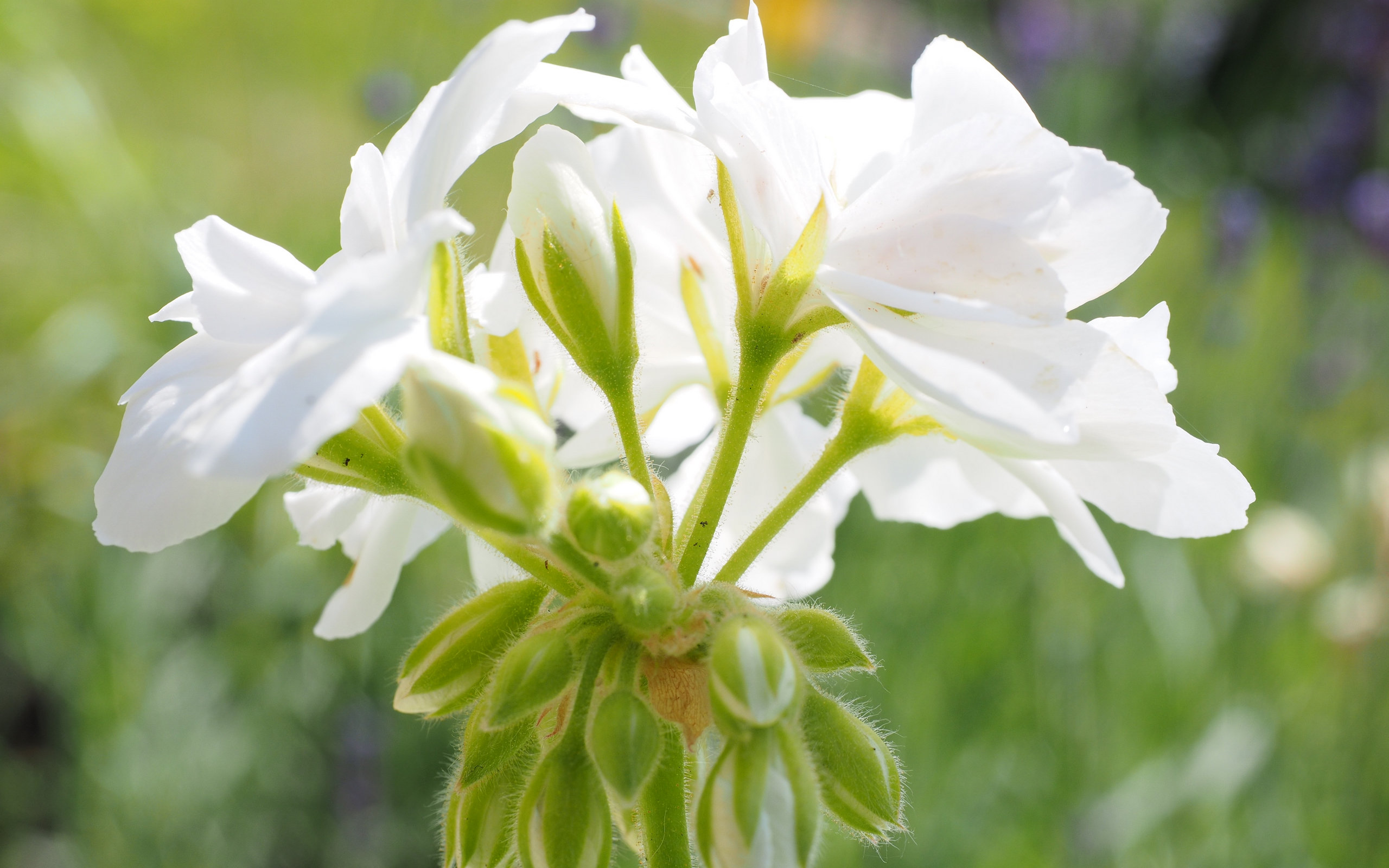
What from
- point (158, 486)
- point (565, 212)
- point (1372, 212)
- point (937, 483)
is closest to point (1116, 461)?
point (937, 483)

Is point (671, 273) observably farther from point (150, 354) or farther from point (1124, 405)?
point (150, 354)

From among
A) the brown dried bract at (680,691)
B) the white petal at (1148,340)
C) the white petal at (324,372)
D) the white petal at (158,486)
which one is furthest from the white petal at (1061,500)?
the white petal at (158,486)

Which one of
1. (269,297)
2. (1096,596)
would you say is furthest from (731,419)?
(1096,596)

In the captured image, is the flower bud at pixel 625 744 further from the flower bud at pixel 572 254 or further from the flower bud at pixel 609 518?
the flower bud at pixel 572 254

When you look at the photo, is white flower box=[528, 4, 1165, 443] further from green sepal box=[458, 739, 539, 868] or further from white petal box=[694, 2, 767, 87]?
green sepal box=[458, 739, 539, 868]

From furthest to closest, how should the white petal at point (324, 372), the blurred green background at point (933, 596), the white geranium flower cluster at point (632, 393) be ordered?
the blurred green background at point (933, 596) → the white geranium flower cluster at point (632, 393) → the white petal at point (324, 372)

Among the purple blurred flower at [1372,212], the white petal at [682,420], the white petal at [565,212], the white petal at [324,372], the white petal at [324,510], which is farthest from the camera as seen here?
the purple blurred flower at [1372,212]
